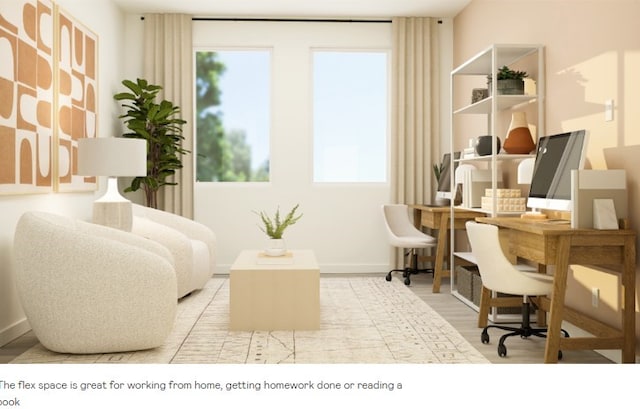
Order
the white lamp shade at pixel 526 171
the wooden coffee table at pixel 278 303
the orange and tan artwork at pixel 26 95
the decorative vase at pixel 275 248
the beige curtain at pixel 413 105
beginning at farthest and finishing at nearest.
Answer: the beige curtain at pixel 413 105 < the decorative vase at pixel 275 248 < the white lamp shade at pixel 526 171 < the wooden coffee table at pixel 278 303 < the orange and tan artwork at pixel 26 95

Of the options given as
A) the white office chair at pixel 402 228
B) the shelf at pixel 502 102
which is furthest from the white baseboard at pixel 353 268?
the shelf at pixel 502 102

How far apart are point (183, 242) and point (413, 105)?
309 centimetres

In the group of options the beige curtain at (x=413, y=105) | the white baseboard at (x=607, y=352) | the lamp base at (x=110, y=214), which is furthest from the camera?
the beige curtain at (x=413, y=105)

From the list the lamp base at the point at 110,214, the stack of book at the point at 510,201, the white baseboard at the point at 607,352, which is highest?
the stack of book at the point at 510,201

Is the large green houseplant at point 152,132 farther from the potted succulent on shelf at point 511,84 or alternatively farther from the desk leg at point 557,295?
the desk leg at point 557,295

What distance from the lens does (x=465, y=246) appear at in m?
5.75

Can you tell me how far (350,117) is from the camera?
252 inches

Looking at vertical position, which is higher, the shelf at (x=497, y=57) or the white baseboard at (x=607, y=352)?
the shelf at (x=497, y=57)

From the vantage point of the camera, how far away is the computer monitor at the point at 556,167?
10.1ft

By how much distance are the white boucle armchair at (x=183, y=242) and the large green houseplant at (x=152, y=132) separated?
0.69 meters

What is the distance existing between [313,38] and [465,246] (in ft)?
9.07

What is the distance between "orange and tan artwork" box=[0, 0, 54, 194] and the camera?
334cm

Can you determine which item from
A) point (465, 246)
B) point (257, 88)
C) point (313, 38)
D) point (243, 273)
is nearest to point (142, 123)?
point (257, 88)
